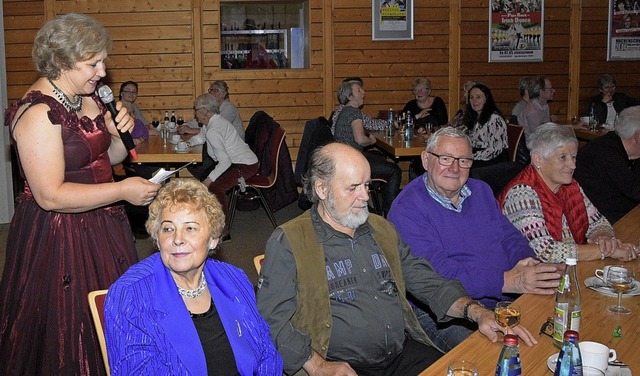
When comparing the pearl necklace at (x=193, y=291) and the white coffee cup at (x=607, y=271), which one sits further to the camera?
the white coffee cup at (x=607, y=271)

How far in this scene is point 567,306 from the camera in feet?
7.98

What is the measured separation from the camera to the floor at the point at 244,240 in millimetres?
6133

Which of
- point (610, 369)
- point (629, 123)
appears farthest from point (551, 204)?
point (610, 369)

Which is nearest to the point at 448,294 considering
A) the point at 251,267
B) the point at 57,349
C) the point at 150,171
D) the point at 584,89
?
the point at 57,349

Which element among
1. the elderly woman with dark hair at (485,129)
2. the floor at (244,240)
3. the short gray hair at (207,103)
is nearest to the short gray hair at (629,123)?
the elderly woman with dark hair at (485,129)

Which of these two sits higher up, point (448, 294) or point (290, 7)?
point (290, 7)

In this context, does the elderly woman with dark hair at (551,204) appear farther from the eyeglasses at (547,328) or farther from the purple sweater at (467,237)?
the eyeglasses at (547,328)

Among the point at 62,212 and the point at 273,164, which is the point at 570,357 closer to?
the point at 62,212

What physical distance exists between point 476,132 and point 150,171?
307cm

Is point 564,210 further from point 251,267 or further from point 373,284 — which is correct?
point 251,267

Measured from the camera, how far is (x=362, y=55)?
9.27 m

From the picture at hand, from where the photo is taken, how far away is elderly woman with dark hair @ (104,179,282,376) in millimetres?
2195

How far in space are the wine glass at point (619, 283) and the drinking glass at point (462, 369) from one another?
0.80m

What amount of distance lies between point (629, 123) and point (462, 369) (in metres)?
3.00
